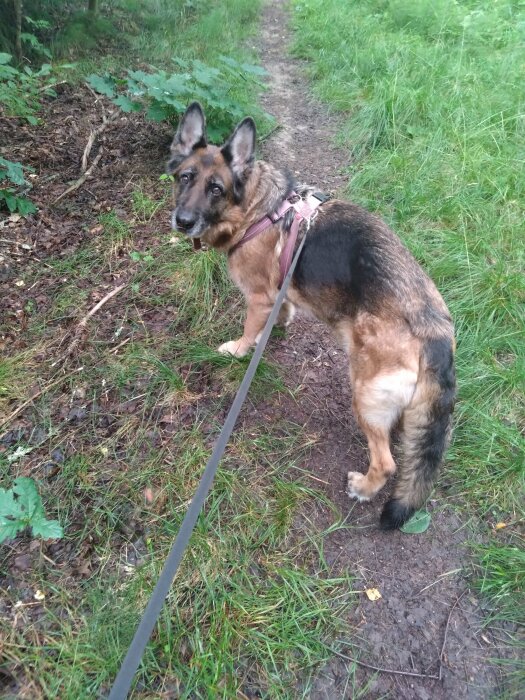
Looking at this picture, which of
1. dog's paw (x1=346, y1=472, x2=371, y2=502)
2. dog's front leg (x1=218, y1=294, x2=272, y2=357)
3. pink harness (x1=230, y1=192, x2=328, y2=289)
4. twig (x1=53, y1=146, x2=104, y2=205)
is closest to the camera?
dog's paw (x1=346, y1=472, x2=371, y2=502)

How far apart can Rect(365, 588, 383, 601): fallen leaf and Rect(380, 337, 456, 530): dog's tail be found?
1.10ft

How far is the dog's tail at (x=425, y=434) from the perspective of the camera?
239 cm

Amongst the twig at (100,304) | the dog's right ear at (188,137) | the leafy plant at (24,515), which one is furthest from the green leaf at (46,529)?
the dog's right ear at (188,137)

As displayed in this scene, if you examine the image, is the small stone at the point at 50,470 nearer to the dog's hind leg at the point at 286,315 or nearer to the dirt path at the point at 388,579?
the dirt path at the point at 388,579

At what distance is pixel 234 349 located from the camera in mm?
3510

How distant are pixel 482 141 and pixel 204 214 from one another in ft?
11.8

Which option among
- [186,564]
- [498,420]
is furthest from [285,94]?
[186,564]

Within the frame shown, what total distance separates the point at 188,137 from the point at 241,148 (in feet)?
1.43

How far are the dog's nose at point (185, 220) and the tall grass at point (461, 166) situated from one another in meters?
2.12

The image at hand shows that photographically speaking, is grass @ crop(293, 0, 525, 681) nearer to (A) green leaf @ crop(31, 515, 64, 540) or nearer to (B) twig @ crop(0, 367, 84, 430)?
(A) green leaf @ crop(31, 515, 64, 540)

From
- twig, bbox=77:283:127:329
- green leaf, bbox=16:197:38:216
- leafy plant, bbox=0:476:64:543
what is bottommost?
leafy plant, bbox=0:476:64:543

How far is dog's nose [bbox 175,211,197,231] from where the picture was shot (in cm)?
295

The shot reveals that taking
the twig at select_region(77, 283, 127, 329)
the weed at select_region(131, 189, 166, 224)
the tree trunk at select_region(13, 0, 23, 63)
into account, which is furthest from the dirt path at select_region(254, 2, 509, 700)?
the tree trunk at select_region(13, 0, 23, 63)

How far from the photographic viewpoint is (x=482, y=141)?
15.7 ft
